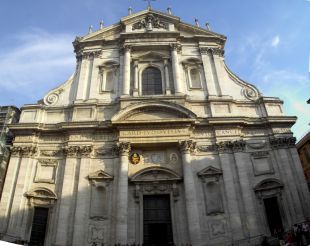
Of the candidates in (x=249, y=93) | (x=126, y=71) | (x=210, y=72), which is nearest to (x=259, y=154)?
(x=249, y=93)

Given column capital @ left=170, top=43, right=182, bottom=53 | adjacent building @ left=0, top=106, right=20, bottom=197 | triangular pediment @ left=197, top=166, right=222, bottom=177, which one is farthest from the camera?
column capital @ left=170, top=43, right=182, bottom=53

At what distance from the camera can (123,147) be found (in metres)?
17.7

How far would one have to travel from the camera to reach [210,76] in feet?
69.8

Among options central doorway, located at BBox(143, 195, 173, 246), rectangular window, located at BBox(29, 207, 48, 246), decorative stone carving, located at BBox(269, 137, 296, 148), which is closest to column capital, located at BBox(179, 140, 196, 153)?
central doorway, located at BBox(143, 195, 173, 246)

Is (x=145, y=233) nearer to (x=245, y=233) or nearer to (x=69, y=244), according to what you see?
(x=69, y=244)

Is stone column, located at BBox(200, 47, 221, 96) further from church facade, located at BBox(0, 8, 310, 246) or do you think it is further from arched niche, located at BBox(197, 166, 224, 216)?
arched niche, located at BBox(197, 166, 224, 216)

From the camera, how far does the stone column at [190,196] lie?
15484mm

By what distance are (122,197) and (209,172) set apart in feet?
15.9

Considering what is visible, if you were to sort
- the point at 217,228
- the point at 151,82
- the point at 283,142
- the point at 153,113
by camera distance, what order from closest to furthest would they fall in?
the point at 217,228 < the point at 283,142 < the point at 153,113 < the point at 151,82

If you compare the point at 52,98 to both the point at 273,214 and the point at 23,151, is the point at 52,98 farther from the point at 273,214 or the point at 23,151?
the point at 273,214

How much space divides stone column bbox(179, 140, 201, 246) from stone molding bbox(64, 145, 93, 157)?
5.19 m

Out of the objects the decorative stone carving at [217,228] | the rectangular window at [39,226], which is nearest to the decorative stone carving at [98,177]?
the rectangular window at [39,226]

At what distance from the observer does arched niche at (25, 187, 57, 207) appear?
55.2ft

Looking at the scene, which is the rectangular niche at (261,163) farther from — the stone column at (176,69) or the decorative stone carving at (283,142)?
the stone column at (176,69)
